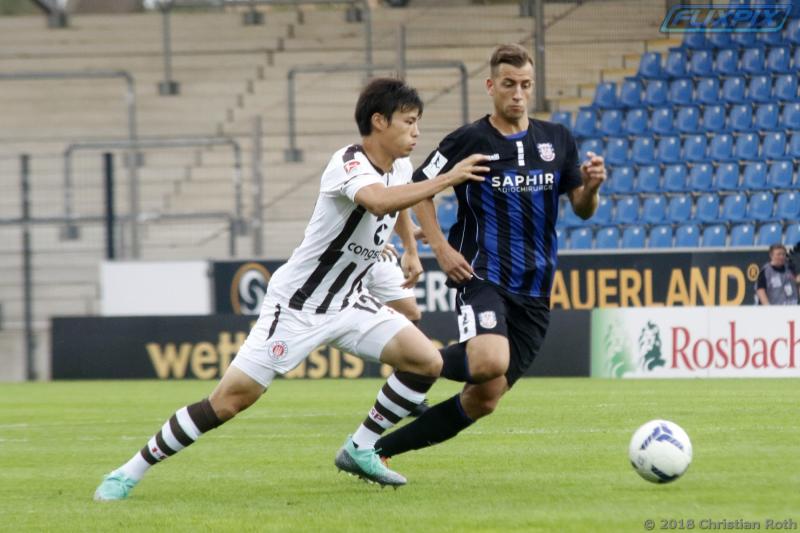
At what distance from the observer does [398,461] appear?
27.8ft

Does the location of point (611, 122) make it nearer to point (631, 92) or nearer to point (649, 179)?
point (631, 92)

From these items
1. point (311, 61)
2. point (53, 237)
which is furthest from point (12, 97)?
point (53, 237)

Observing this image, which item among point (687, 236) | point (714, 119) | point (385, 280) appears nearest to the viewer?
point (385, 280)

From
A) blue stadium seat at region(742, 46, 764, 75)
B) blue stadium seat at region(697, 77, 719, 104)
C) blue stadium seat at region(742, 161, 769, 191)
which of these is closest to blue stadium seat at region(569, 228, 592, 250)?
blue stadium seat at region(742, 161, 769, 191)

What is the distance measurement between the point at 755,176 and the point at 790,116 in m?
1.13

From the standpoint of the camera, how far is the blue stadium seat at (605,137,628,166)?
72.6 feet

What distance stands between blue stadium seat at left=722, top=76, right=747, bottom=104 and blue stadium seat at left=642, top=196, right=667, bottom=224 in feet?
6.66

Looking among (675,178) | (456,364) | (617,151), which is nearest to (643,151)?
(617,151)

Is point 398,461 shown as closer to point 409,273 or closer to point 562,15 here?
point 409,273

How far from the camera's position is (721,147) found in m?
21.3

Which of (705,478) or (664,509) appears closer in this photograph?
(664,509)

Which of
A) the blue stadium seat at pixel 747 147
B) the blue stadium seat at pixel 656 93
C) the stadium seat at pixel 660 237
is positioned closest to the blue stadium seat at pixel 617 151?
the blue stadium seat at pixel 656 93

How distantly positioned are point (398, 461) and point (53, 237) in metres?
12.3

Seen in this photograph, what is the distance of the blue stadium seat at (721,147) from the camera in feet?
69.7
